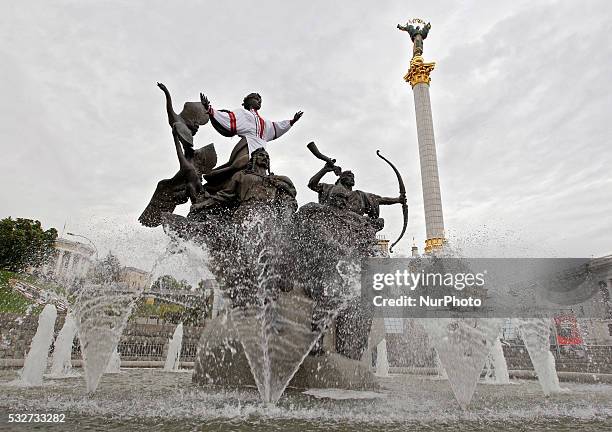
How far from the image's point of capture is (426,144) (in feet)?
146

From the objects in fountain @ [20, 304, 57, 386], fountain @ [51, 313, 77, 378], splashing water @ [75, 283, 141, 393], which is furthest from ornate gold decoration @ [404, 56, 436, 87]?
fountain @ [20, 304, 57, 386]

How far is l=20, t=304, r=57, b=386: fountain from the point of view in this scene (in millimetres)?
7008

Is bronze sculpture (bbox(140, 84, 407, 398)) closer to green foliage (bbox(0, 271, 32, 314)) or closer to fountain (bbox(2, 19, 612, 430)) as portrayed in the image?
fountain (bbox(2, 19, 612, 430))

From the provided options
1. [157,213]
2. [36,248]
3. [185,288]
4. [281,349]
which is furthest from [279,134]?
[36,248]

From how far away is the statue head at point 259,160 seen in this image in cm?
798

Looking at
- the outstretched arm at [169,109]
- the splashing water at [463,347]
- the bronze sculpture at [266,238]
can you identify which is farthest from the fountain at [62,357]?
the splashing water at [463,347]

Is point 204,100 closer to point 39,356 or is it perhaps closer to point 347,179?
point 347,179

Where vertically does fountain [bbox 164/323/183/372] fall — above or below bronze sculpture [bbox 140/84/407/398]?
below

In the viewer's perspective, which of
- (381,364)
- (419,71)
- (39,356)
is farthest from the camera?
(419,71)

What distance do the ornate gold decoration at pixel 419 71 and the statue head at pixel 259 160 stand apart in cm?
4339

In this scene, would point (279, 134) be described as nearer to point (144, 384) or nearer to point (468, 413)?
point (144, 384)

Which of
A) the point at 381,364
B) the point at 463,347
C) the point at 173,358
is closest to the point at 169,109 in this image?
the point at 463,347

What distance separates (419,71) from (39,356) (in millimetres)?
47133

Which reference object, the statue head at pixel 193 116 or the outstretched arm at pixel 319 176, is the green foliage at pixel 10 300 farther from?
the outstretched arm at pixel 319 176
